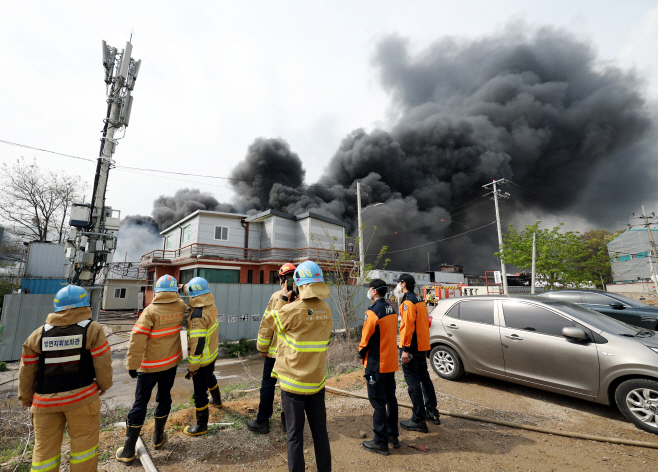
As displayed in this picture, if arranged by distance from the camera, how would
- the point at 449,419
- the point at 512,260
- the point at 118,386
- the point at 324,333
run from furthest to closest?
the point at 512,260 < the point at 118,386 < the point at 449,419 < the point at 324,333

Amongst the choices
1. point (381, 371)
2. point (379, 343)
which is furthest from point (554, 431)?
point (379, 343)

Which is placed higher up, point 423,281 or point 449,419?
point 423,281

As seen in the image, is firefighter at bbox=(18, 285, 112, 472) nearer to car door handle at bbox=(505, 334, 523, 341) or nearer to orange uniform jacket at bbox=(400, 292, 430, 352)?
orange uniform jacket at bbox=(400, 292, 430, 352)

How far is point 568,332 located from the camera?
3863mm

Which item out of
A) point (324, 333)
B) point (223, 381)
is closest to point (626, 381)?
point (324, 333)

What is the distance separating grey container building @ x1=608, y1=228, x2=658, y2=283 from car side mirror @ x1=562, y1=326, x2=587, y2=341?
1936 inches

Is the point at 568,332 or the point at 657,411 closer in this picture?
the point at 657,411

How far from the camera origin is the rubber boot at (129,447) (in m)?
2.87

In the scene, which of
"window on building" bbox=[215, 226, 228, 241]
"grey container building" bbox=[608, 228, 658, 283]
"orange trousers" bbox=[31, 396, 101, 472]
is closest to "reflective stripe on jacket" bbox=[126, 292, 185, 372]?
"orange trousers" bbox=[31, 396, 101, 472]

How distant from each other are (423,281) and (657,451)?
34.9 m

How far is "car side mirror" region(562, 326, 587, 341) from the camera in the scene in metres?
3.80

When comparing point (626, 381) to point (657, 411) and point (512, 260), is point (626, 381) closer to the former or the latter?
point (657, 411)

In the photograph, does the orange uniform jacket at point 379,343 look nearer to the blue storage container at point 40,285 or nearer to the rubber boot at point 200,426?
the rubber boot at point 200,426

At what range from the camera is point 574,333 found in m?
3.83
